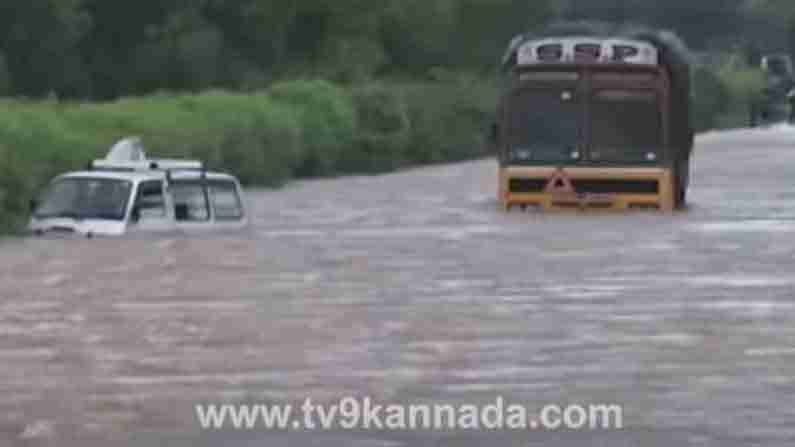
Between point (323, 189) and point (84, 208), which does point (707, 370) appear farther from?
point (323, 189)

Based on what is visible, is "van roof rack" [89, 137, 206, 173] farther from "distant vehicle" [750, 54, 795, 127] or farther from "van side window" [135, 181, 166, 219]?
"distant vehicle" [750, 54, 795, 127]

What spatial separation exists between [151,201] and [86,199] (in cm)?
96

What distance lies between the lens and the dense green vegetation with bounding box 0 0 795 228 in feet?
152

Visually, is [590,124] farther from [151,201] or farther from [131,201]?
[131,201]

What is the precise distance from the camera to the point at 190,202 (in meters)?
33.6

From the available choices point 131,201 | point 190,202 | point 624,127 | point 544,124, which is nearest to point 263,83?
point 544,124

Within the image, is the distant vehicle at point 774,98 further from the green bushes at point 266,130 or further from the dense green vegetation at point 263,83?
the green bushes at point 266,130

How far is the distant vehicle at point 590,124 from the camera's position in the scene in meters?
41.6

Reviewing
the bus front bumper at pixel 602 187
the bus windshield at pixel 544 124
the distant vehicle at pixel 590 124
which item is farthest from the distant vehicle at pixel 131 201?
the bus front bumper at pixel 602 187

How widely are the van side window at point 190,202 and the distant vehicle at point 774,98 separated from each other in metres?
72.3

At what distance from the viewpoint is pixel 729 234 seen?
36.9m

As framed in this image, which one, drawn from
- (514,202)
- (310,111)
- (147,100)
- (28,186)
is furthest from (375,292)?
(310,111)

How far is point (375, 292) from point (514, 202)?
16.1 m

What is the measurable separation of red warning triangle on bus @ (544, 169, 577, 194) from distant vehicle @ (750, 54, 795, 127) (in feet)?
208
